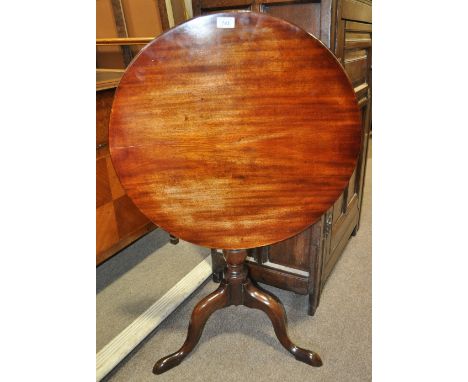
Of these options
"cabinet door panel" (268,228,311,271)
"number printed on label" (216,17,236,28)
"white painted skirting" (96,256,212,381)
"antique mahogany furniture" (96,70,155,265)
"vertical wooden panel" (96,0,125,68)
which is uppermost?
"vertical wooden panel" (96,0,125,68)

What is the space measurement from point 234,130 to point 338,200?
941 mm

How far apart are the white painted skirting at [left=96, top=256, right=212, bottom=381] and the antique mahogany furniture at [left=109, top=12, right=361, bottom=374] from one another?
70 centimetres

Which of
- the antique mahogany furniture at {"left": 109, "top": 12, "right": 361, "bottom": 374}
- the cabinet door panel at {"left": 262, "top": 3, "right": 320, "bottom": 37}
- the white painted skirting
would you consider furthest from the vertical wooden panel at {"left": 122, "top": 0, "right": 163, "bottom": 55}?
the antique mahogany furniture at {"left": 109, "top": 12, "right": 361, "bottom": 374}

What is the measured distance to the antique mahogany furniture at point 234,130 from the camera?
917 millimetres

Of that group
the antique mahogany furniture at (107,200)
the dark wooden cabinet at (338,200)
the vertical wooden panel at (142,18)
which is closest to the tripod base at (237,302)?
the dark wooden cabinet at (338,200)

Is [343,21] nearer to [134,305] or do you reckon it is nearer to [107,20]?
[134,305]

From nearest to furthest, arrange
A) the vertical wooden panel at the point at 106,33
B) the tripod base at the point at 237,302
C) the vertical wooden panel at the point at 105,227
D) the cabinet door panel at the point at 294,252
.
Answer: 1. the tripod base at the point at 237,302
2. the cabinet door panel at the point at 294,252
3. the vertical wooden panel at the point at 105,227
4. the vertical wooden panel at the point at 106,33

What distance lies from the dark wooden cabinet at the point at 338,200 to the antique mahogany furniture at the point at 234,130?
1.26 feet

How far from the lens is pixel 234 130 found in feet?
3.20

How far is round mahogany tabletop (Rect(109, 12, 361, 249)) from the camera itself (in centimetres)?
92

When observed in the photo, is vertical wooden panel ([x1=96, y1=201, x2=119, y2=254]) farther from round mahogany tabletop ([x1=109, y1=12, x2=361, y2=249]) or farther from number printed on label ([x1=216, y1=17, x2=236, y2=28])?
number printed on label ([x1=216, y1=17, x2=236, y2=28])

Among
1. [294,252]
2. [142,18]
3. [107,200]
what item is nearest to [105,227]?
[107,200]

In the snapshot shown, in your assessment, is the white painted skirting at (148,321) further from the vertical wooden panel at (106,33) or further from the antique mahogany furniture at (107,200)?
the vertical wooden panel at (106,33)

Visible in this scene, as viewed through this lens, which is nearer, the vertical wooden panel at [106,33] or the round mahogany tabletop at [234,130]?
the round mahogany tabletop at [234,130]
